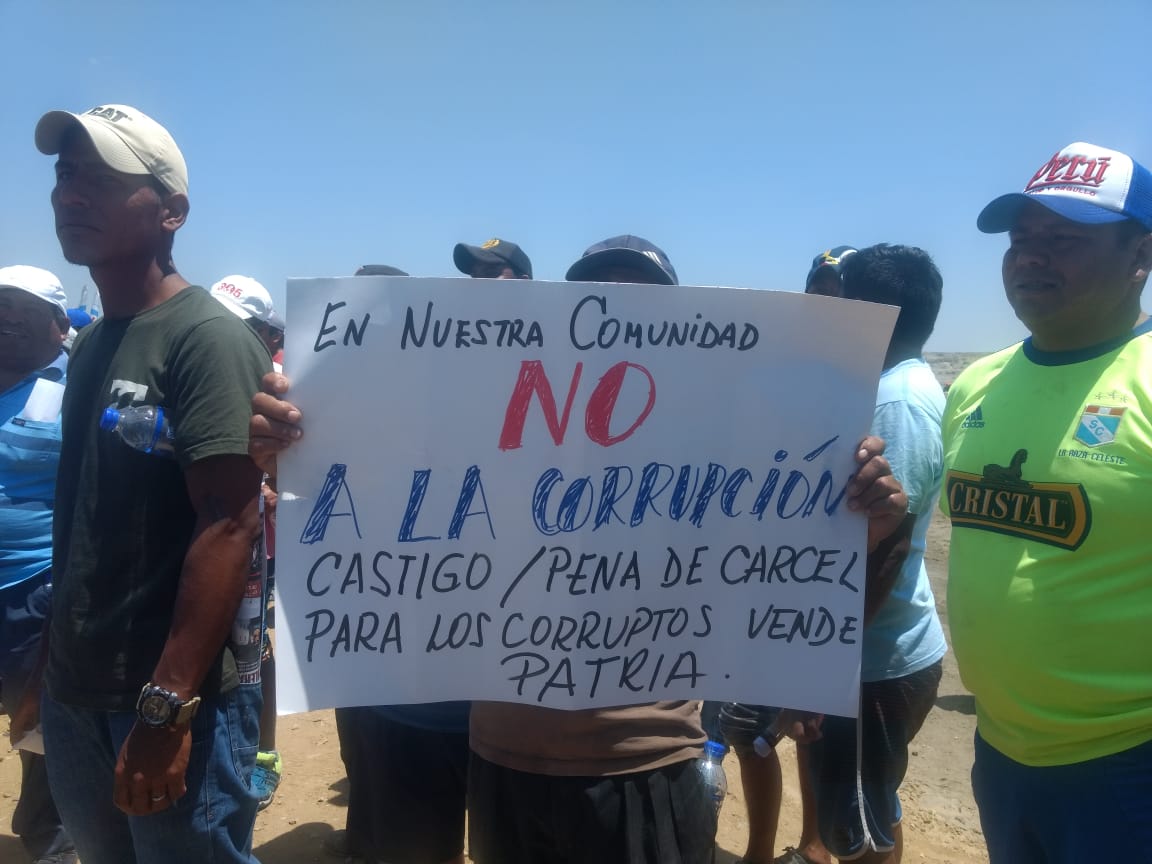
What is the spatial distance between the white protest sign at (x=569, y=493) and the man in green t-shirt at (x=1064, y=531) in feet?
1.49

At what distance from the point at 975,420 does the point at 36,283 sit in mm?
3796

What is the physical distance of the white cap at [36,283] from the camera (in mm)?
3322

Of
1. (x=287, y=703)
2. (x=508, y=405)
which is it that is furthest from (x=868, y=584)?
(x=287, y=703)

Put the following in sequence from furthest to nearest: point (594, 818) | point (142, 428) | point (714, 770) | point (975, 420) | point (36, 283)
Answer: point (36, 283)
point (714, 770)
point (975, 420)
point (142, 428)
point (594, 818)

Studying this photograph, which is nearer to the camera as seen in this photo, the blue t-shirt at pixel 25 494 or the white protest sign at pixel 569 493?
the white protest sign at pixel 569 493

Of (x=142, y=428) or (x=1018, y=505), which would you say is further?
(x=1018, y=505)

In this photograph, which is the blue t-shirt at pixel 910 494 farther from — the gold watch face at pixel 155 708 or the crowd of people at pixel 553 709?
the gold watch face at pixel 155 708

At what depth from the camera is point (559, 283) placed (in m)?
1.62

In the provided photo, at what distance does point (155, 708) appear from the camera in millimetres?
1641

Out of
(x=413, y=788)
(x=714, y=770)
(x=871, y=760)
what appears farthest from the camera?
(x=714, y=770)

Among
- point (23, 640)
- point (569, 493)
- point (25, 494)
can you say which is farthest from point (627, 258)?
point (23, 640)

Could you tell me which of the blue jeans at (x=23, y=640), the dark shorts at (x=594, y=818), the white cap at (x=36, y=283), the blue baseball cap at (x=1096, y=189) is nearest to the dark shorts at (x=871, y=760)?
the dark shorts at (x=594, y=818)

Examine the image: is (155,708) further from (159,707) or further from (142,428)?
(142,428)

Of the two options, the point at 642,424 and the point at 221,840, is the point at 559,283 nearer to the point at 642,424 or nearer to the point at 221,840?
the point at 642,424
